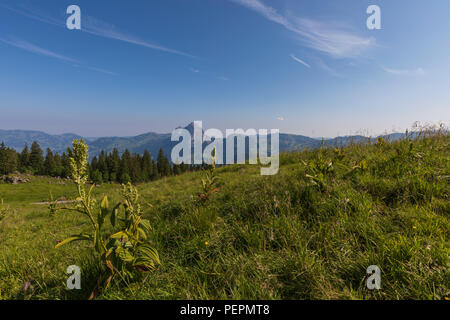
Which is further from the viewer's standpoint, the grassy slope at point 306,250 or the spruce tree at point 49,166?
the spruce tree at point 49,166

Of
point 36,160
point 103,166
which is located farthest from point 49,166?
point 103,166

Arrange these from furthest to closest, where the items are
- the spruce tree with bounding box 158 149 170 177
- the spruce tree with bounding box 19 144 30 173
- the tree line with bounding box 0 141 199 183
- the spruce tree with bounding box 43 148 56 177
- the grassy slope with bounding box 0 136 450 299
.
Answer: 1. the spruce tree with bounding box 158 149 170 177
2. the spruce tree with bounding box 43 148 56 177
3. the spruce tree with bounding box 19 144 30 173
4. the tree line with bounding box 0 141 199 183
5. the grassy slope with bounding box 0 136 450 299

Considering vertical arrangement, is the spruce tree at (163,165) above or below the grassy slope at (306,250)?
below

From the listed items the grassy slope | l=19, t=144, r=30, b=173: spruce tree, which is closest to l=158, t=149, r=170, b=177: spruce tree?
l=19, t=144, r=30, b=173: spruce tree

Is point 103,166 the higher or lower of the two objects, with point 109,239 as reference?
lower

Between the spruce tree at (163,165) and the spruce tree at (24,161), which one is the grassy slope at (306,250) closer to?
the spruce tree at (163,165)

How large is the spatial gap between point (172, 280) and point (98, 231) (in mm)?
999

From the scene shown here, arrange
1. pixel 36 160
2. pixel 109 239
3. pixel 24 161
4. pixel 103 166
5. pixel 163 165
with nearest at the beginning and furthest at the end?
pixel 109 239
pixel 24 161
pixel 36 160
pixel 103 166
pixel 163 165

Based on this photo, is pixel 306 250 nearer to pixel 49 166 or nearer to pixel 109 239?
pixel 109 239

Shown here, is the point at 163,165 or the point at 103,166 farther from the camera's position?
the point at 163,165

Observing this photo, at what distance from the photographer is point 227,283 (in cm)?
192

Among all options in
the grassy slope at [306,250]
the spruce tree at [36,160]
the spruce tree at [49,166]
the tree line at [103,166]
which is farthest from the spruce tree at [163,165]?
the grassy slope at [306,250]

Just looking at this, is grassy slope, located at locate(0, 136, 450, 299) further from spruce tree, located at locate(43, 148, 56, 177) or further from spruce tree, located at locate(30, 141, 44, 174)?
spruce tree, located at locate(30, 141, 44, 174)

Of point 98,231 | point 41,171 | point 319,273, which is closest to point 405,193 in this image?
point 319,273
